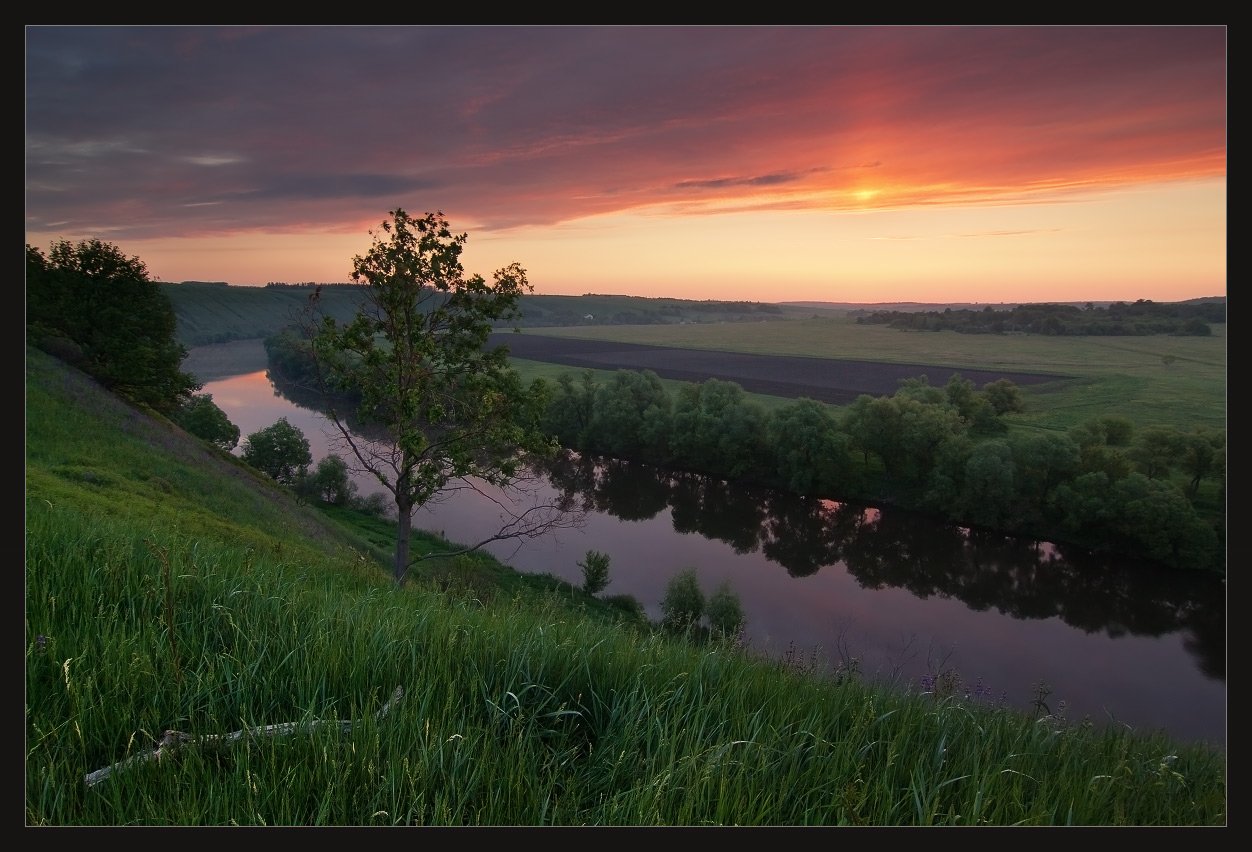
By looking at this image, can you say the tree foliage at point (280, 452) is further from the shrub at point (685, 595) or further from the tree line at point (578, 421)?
the shrub at point (685, 595)

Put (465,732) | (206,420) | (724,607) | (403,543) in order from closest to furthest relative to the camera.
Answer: (465,732), (403,543), (724,607), (206,420)

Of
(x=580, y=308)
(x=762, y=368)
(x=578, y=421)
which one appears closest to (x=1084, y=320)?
(x=580, y=308)

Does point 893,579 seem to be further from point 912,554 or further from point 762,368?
point 762,368

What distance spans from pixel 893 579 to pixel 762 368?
634 inches

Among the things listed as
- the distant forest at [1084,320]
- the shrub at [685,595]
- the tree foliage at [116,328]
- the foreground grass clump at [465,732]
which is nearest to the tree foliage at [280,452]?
the tree foliage at [116,328]

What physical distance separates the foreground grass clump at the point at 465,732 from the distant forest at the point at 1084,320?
2.54 metres

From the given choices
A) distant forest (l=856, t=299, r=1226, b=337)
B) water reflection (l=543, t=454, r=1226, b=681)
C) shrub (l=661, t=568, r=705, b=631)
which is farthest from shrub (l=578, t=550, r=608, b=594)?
distant forest (l=856, t=299, r=1226, b=337)

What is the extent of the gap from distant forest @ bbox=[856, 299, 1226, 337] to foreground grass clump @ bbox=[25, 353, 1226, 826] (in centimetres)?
254

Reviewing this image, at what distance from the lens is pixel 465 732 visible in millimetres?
2250

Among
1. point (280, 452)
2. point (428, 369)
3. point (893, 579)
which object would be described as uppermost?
point (428, 369)

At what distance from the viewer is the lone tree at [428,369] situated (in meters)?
9.50

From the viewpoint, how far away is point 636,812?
81.4 inches

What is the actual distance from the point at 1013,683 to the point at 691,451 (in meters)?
13.4
